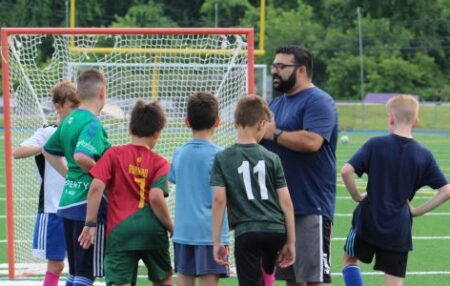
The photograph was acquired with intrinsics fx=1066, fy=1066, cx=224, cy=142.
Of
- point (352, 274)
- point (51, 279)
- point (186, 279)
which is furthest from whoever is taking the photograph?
point (51, 279)

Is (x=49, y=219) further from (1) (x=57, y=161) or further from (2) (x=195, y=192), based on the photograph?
(2) (x=195, y=192)

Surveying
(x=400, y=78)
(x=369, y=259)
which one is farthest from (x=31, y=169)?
(x=400, y=78)

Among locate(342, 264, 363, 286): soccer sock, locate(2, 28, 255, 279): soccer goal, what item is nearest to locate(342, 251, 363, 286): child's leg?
locate(342, 264, 363, 286): soccer sock

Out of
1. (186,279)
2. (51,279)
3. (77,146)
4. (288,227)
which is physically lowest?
(51,279)

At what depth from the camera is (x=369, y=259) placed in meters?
6.92

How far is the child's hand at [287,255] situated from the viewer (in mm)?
6148

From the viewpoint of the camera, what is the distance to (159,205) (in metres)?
6.41

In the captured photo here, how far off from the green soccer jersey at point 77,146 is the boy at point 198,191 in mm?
656

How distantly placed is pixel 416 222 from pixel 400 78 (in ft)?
138

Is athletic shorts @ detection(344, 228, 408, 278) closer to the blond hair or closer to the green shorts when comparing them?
the blond hair

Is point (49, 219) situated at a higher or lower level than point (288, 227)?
lower

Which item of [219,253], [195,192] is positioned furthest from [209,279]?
[195,192]

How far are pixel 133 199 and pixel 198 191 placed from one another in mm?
422

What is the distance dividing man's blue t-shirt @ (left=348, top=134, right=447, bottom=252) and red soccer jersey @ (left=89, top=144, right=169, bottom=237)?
127 centimetres
